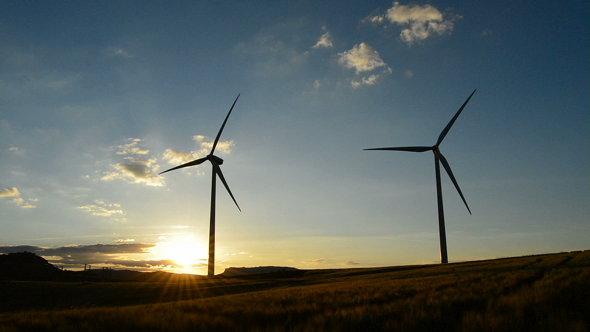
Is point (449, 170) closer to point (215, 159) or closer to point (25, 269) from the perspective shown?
point (215, 159)

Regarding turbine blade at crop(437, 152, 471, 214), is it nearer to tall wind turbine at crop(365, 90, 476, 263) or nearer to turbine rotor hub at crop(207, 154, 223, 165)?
tall wind turbine at crop(365, 90, 476, 263)

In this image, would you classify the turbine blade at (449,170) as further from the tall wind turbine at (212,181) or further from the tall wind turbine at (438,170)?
the tall wind turbine at (212,181)

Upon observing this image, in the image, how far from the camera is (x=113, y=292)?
5191cm

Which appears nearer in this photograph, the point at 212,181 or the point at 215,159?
the point at 212,181

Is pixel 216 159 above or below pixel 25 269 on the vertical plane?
above

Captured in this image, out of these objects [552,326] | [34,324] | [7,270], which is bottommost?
[7,270]

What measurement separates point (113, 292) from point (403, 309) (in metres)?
51.3

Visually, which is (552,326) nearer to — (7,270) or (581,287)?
(581,287)

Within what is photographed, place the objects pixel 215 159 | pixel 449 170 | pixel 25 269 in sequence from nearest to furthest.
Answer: pixel 449 170, pixel 215 159, pixel 25 269

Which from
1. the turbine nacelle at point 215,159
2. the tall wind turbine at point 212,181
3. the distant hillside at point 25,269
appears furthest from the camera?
the distant hillside at point 25,269

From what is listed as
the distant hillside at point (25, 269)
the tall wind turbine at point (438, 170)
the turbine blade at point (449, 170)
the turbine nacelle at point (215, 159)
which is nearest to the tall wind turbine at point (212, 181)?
the turbine nacelle at point (215, 159)

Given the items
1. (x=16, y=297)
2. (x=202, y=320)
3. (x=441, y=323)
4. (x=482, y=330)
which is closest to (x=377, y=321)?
(x=441, y=323)

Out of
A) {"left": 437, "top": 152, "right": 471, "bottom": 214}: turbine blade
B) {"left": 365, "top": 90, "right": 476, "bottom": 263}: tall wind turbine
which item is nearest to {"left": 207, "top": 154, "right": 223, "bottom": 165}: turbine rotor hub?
{"left": 365, "top": 90, "right": 476, "bottom": 263}: tall wind turbine

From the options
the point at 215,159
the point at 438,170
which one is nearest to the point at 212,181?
the point at 215,159
